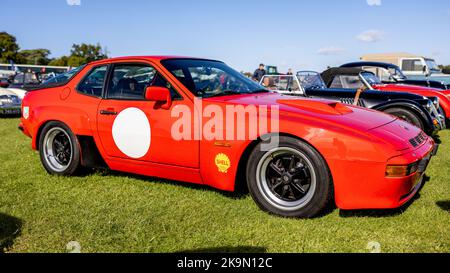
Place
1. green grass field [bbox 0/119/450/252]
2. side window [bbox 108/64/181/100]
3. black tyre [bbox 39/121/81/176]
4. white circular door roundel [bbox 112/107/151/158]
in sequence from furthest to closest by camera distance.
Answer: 1. black tyre [bbox 39/121/81/176]
2. side window [bbox 108/64/181/100]
3. white circular door roundel [bbox 112/107/151/158]
4. green grass field [bbox 0/119/450/252]

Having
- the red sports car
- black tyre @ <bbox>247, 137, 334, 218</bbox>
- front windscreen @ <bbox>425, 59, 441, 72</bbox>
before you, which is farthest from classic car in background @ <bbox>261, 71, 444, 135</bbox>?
front windscreen @ <bbox>425, 59, 441, 72</bbox>

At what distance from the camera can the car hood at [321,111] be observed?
283 centimetres

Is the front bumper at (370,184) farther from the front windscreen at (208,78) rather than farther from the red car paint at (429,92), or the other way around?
the red car paint at (429,92)

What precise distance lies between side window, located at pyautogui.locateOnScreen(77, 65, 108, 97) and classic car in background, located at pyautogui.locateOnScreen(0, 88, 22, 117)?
6705 mm

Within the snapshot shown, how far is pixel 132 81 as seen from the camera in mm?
3727

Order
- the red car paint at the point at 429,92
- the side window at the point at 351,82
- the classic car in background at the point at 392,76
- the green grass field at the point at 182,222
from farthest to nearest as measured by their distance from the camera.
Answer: the classic car in background at the point at 392,76 → the red car paint at the point at 429,92 → the side window at the point at 351,82 → the green grass field at the point at 182,222

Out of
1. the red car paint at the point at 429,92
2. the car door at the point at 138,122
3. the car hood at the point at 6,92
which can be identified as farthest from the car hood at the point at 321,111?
the car hood at the point at 6,92

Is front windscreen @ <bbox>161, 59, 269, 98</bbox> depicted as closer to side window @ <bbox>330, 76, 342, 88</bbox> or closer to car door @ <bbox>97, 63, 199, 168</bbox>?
car door @ <bbox>97, 63, 199, 168</bbox>

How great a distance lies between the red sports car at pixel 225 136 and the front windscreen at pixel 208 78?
0.6 inches

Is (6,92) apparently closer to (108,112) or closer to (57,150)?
(57,150)

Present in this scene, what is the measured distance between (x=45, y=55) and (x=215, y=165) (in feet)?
316

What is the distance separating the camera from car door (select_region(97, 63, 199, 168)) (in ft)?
10.7
